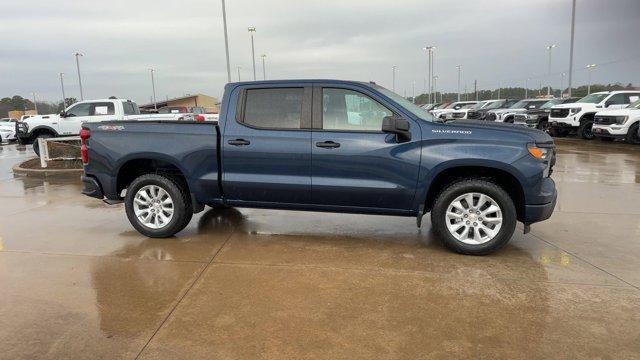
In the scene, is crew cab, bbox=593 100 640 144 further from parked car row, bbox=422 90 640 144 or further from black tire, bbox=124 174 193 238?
black tire, bbox=124 174 193 238

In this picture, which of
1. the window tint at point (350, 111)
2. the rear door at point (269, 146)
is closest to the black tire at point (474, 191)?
the window tint at point (350, 111)

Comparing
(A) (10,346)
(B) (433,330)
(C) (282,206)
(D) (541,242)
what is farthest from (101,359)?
(D) (541,242)

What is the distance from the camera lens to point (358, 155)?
16.3ft

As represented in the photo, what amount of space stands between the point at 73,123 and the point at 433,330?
1712cm

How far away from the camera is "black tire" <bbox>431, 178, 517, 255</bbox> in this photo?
479 cm

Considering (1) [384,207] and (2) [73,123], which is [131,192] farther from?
(2) [73,123]

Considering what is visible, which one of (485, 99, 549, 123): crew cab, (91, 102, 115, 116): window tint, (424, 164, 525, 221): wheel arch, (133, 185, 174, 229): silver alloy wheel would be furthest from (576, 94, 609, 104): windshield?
(133, 185, 174, 229): silver alloy wheel

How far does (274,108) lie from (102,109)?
1326cm

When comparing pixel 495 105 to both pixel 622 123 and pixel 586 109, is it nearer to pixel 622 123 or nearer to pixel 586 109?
pixel 586 109

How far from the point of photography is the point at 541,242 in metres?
5.43

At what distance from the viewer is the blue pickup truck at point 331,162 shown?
480 cm

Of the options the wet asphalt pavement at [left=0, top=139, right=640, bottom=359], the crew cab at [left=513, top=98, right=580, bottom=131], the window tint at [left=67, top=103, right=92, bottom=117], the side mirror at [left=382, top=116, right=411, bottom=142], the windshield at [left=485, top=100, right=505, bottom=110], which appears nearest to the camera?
the wet asphalt pavement at [left=0, top=139, right=640, bottom=359]

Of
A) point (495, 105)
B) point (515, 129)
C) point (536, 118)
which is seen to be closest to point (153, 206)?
point (515, 129)

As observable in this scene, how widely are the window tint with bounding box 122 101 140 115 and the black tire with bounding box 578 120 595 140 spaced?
57.6 ft
